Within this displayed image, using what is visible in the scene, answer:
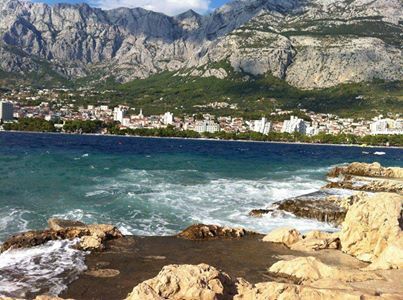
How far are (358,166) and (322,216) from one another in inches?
1413

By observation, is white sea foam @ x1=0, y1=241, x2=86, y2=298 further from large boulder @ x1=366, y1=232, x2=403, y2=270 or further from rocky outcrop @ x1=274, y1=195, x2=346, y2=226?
rocky outcrop @ x1=274, y1=195, x2=346, y2=226

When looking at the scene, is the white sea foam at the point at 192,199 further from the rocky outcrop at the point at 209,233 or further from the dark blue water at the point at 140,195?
the rocky outcrop at the point at 209,233

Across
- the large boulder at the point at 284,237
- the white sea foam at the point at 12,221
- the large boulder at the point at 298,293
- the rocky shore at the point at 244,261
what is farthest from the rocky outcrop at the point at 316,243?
the white sea foam at the point at 12,221

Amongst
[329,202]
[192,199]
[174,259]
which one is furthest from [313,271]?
[192,199]

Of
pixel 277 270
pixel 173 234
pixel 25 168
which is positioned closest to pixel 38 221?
pixel 173 234

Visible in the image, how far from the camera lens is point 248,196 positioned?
41281 mm

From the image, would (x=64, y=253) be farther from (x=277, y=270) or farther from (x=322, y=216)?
(x=322, y=216)

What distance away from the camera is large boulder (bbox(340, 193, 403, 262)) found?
20.0 metres

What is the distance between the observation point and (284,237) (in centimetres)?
2289

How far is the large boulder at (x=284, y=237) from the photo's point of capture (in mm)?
22719

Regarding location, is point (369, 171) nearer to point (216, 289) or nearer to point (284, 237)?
point (284, 237)

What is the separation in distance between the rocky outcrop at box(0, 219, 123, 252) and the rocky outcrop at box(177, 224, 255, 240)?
3.65 meters

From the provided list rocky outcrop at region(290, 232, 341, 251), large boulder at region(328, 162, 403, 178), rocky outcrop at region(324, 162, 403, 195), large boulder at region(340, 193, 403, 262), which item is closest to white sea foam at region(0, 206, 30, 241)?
rocky outcrop at region(290, 232, 341, 251)

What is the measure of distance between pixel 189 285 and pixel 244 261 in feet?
24.6
